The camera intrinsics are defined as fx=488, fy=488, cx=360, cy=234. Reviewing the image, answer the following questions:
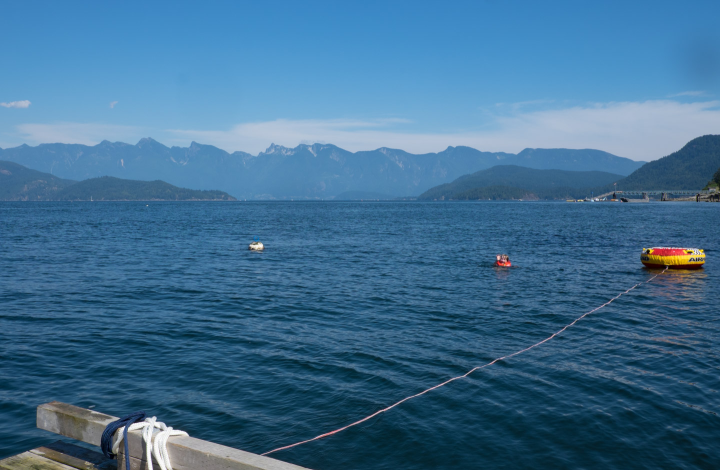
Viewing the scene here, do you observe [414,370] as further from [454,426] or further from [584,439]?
[584,439]

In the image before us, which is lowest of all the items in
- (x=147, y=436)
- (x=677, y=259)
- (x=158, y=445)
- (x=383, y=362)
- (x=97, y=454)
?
(x=383, y=362)

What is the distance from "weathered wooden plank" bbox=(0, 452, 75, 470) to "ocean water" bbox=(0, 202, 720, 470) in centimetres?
469

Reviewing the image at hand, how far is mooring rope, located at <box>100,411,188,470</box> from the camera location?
694cm

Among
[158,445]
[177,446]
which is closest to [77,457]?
[158,445]

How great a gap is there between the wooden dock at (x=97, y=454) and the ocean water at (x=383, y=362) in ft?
14.8

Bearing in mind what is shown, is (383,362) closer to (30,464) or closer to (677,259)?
(30,464)

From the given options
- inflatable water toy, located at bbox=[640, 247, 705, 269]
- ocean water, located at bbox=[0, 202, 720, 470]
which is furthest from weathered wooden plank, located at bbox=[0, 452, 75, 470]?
inflatable water toy, located at bbox=[640, 247, 705, 269]

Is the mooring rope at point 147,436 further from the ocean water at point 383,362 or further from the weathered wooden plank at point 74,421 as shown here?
the ocean water at point 383,362

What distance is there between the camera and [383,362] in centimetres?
1795

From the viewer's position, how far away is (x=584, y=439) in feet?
40.9

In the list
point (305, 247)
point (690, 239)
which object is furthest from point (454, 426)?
point (690, 239)

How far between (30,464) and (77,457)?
66 centimetres

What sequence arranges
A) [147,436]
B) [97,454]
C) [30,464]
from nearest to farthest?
[147,436], [30,464], [97,454]

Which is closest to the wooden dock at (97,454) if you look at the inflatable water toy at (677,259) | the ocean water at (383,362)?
the ocean water at (383,362)
